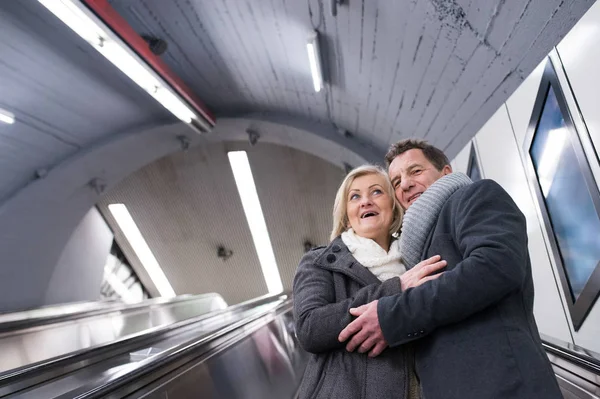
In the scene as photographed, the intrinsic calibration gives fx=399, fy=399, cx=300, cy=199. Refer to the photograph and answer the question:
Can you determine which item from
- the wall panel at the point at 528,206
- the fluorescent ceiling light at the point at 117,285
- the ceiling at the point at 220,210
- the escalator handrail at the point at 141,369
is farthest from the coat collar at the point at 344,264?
the fluorescent ceiling light at the point at 117,285

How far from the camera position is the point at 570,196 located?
2156 millimetres

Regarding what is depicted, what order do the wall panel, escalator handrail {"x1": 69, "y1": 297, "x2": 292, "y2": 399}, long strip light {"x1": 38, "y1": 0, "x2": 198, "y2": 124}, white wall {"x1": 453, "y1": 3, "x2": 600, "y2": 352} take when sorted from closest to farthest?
escalator handrail {"x1": 69, "y1": 297, "x2": 292, "y2": 399}
white wall {"x1": 453, "y1": 3, "x2": 600, "y2": 352}
the wall panel
long strip light {"x1": 38, "y1": 0, "x2": 198, "y2": 124}

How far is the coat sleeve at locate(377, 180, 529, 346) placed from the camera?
37.6 inches

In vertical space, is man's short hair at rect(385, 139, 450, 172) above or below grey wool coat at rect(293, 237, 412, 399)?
above

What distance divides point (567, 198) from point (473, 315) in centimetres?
158

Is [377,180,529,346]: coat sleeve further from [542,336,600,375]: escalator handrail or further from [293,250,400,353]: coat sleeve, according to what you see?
[542,336,600,375]: escalator handrail

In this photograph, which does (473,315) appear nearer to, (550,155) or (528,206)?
(550,155)

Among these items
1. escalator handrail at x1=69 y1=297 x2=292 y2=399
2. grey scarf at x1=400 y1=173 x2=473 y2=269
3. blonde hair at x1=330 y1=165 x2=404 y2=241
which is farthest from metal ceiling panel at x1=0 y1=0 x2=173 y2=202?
grey scarf at x1=400 y1=173 x2=473 y2=269

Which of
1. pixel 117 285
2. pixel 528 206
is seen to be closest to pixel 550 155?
pixel 528 206

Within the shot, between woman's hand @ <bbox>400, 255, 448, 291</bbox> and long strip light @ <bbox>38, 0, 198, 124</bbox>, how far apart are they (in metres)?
3.63

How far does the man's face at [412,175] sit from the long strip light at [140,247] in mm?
9834

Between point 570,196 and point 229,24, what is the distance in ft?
12.7

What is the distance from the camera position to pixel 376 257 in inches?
50.7

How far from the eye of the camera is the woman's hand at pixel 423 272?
1.07m
